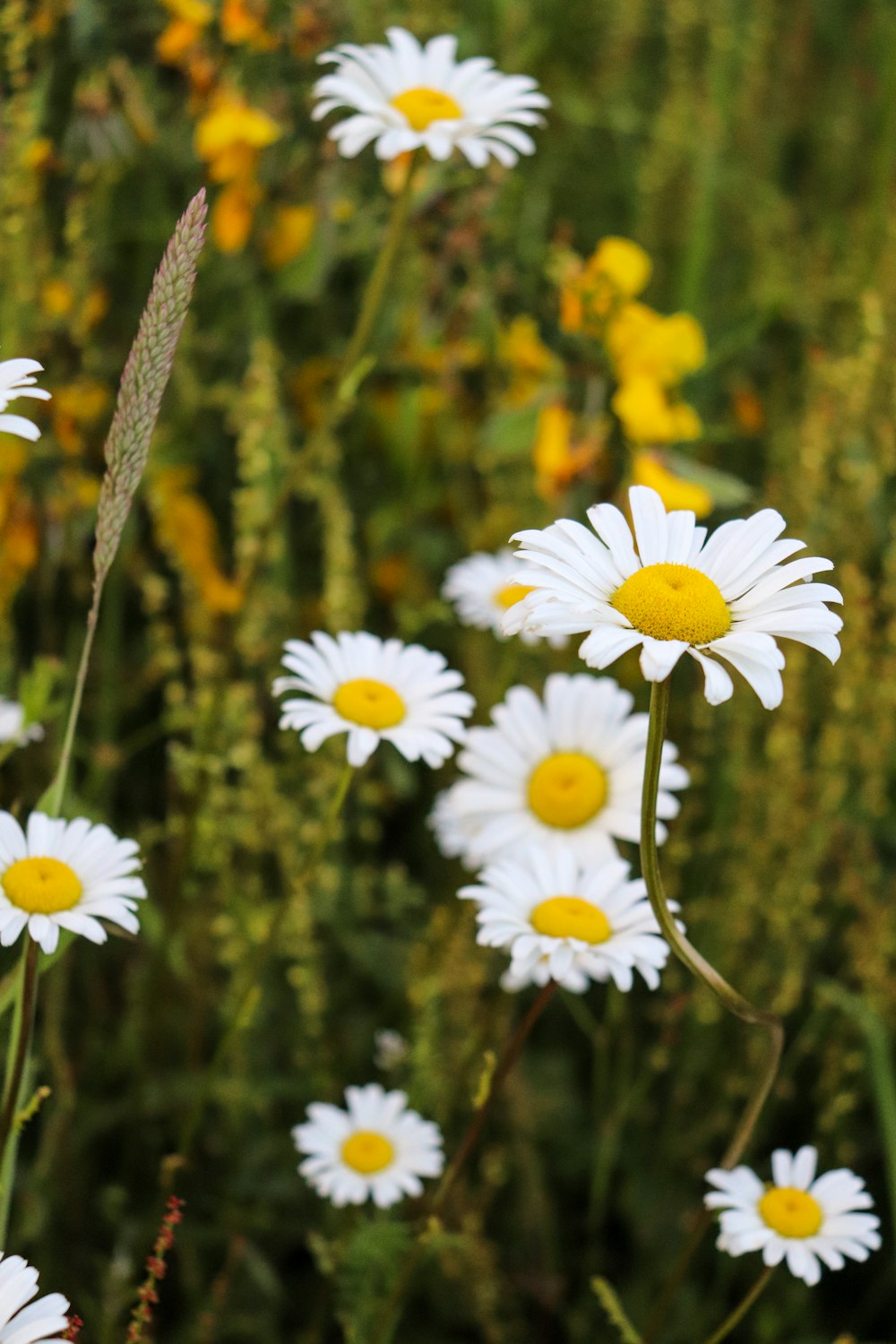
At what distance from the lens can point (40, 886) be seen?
729 mm

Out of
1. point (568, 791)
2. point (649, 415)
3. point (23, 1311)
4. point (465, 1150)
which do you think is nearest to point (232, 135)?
point (649, 415)

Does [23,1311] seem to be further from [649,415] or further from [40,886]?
[649,415]

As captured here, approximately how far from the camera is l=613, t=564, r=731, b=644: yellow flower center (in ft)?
2.17

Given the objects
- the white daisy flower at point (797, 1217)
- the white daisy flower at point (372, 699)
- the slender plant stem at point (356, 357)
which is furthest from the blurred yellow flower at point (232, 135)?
the white daisy flower at point (797, 1217)

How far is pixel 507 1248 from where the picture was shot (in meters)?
1.29

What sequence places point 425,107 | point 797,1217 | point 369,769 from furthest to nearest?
point 369,769
point 425,107
point 797,1217

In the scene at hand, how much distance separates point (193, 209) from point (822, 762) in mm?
825

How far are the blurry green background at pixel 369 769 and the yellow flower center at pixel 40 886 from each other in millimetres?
302

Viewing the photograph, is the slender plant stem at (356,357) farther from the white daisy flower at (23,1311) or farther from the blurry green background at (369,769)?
the white daisy flower at (23,1311)

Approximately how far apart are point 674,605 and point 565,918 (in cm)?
23

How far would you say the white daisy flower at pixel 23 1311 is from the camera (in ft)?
1.86

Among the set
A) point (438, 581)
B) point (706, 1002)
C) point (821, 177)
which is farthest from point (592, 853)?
point (821, 177)

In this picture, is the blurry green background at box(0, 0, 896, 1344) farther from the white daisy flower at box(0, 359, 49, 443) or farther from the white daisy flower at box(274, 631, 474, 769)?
the white daisy flower at box(0, 359, 49, 443)

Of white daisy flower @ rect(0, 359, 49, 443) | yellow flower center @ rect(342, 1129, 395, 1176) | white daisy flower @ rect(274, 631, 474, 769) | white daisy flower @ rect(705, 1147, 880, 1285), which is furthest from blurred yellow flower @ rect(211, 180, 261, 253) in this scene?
white daisy flower @ rect(705, 1147, 880, 1285)
